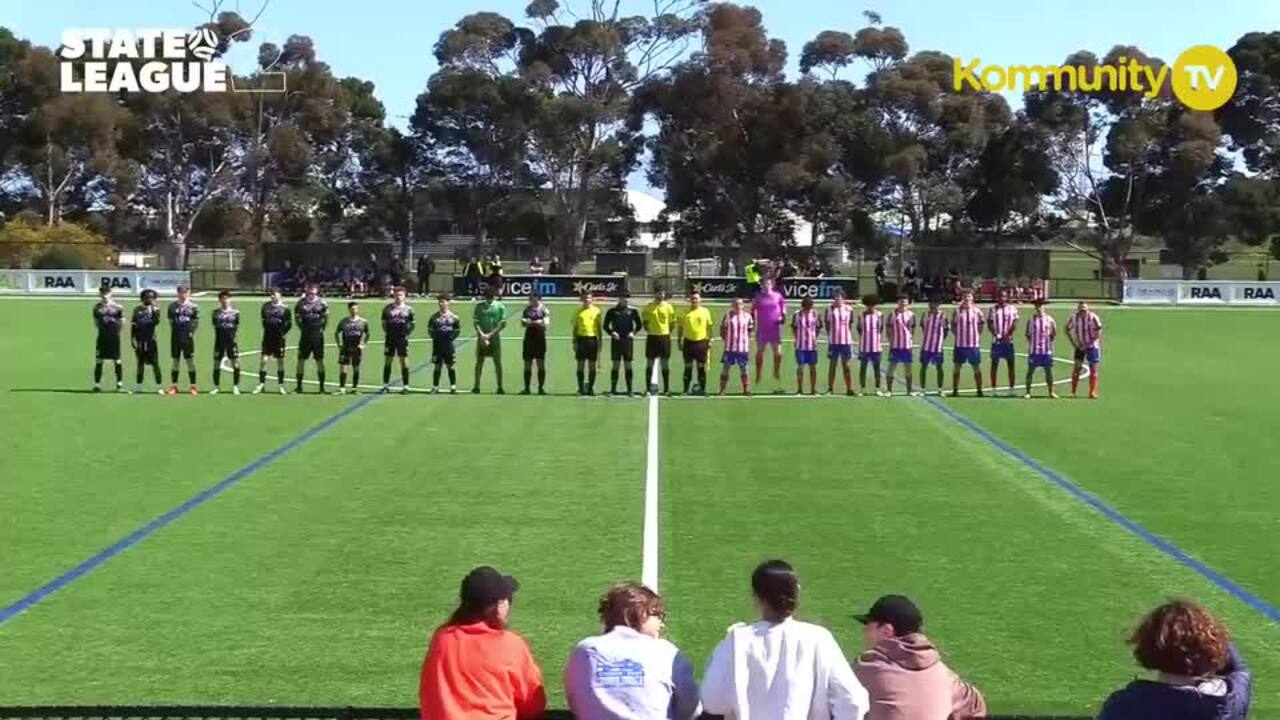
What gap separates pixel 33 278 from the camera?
5916 centimetres

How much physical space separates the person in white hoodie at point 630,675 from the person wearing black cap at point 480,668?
0.67 ft

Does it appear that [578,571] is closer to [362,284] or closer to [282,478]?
[282,478]

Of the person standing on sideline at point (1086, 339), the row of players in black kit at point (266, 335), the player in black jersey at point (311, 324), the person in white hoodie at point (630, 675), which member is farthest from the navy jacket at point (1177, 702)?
the player in black jersey at point (311, 324)

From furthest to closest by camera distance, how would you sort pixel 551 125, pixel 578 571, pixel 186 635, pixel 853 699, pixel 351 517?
pixel 551 125, pixel 351 517, pixel 578 571, pixel 186 635, pixel 853 699

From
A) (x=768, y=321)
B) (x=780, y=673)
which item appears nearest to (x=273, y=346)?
(x=768, y=321)

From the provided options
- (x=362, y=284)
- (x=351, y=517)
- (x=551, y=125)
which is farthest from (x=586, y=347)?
(x=551, y=125)

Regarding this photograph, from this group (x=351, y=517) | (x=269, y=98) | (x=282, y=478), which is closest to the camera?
(x=351, y=517)

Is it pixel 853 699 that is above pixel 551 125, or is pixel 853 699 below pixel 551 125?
below

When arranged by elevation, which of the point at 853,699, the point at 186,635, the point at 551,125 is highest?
the point at 551,125

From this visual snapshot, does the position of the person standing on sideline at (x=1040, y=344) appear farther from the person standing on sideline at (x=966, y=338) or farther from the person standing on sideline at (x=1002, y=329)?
the person standing on sideline at (x=966, y=338)

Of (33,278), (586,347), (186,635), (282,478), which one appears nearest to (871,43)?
(33,278)

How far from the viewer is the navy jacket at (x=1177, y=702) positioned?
4.50 metres

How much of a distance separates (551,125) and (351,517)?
59862 millimetres

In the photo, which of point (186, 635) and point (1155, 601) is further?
point (1155, 601)
